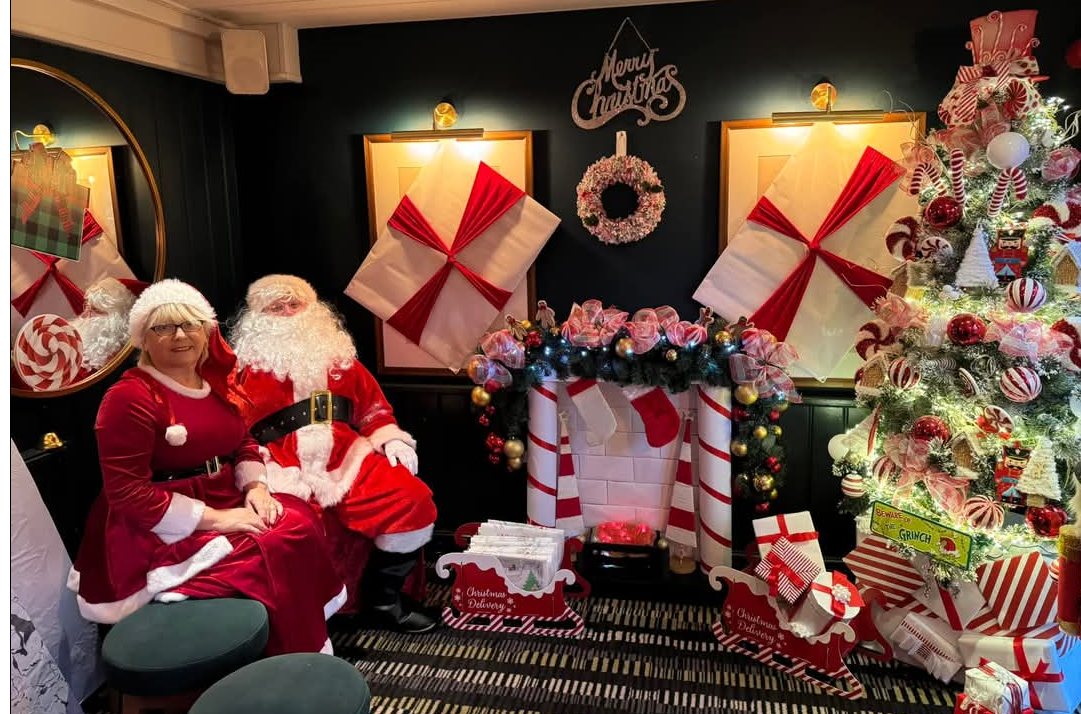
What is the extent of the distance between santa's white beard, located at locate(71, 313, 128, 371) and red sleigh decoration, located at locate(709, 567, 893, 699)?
267cm

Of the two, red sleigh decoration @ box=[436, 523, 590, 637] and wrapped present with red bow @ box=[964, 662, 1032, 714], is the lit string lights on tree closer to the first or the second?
red sleigh decoration @ box=[436, 523, 590, 637]

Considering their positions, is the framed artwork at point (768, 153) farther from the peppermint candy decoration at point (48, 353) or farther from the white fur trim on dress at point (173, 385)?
the peppermint candy decoration at point (48, 353)

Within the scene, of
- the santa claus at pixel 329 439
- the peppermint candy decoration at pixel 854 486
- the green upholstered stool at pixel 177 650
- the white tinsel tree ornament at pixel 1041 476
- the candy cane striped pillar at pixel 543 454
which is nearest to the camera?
the green upholstered stool at pixel 177 650

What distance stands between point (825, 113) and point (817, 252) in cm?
61

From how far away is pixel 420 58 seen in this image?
148 inches

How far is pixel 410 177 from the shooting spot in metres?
3.85

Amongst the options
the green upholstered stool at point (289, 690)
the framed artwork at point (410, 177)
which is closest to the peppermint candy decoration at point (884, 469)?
the framed artwork at point (410, 177)

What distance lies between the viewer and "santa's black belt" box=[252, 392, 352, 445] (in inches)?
128

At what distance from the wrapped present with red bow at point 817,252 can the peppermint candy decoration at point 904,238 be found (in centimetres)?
34

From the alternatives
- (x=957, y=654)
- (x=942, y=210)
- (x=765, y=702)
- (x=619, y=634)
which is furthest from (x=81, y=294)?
(x=957, y=654)

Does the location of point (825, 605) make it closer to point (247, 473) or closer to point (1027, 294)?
point (1027, 294)

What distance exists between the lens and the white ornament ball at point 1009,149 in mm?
2592

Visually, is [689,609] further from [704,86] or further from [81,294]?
[81,294]

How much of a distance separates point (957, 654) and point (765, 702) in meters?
0.74
